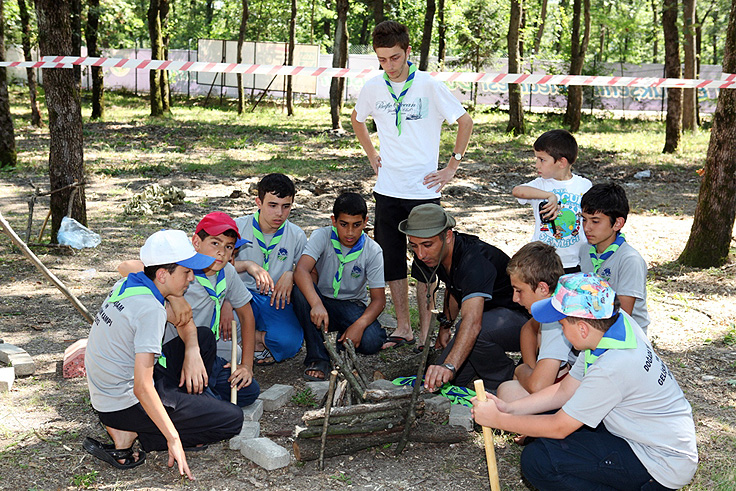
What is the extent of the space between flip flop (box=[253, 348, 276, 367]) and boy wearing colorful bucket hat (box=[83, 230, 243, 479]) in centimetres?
123

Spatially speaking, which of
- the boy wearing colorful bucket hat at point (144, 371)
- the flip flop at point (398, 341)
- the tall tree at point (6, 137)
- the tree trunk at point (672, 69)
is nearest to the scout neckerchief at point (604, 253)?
the flip flop at point (398, 341)

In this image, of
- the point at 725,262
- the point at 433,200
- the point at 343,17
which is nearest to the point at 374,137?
the point at 343,17

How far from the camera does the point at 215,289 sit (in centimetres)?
408

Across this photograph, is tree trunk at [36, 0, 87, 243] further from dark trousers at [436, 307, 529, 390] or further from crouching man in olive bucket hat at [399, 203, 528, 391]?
dark trousers at [436, 307, 529, 390]

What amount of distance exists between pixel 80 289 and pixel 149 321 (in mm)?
3293

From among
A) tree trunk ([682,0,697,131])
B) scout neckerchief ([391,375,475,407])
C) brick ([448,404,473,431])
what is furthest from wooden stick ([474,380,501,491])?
tree trunk ([682,0,697,131])

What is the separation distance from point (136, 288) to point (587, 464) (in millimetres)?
2210

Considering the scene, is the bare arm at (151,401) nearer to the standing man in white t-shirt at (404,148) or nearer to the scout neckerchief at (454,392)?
the scout neckerchief at (454,392)

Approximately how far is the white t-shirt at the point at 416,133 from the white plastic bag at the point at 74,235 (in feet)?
12.5

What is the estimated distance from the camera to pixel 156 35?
20.5m

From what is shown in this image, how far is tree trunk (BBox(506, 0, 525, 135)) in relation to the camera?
18125 millimetres

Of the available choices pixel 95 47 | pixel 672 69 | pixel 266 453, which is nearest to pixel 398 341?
pixel 266 453

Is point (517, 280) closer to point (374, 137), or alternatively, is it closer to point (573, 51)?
point (374, 137)

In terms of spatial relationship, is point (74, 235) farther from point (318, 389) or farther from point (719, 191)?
point (719, 191)
